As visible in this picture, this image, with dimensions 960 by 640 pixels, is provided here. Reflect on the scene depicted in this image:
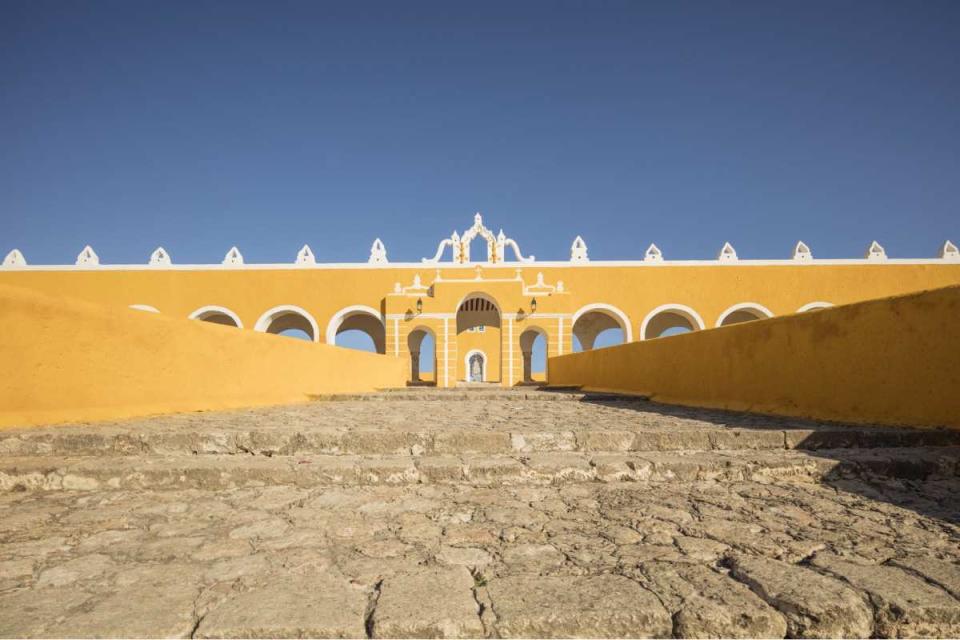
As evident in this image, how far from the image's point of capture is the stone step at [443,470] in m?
2.42

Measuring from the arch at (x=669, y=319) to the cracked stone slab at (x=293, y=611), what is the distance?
15.6m

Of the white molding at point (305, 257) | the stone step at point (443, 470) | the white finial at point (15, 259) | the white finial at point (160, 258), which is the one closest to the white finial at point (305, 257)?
the white molding at point (305, 257)

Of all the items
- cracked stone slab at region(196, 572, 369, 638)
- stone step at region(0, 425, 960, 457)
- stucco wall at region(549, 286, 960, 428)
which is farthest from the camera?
stucco wall at region(549, 286, 960, 428)

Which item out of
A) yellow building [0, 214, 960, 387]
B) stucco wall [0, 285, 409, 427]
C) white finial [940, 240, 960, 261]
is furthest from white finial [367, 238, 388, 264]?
white finial [940, 240, 960, 261]

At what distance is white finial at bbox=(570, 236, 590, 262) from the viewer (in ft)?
61.8

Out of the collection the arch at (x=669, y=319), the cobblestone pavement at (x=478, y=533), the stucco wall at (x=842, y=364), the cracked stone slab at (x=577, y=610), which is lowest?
the cracked stone slab at (x=577, y=610)

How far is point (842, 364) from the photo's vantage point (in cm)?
371

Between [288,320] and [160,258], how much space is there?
17.2 ft

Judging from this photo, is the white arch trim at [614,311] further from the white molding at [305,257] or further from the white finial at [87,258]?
the white finial at [87,258]

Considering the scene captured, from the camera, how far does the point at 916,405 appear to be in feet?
10.3

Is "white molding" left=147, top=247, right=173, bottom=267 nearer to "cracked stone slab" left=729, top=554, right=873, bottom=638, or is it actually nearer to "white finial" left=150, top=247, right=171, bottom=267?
"white finial" left=150, top=247, right=171, bottom=267

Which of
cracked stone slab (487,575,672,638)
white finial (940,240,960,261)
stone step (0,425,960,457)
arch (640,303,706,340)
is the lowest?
cracked stone slab (487,575,672,638)

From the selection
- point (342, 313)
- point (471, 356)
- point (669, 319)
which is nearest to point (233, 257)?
point (342, 313)

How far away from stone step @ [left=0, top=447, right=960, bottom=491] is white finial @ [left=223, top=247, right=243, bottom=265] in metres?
17.7
